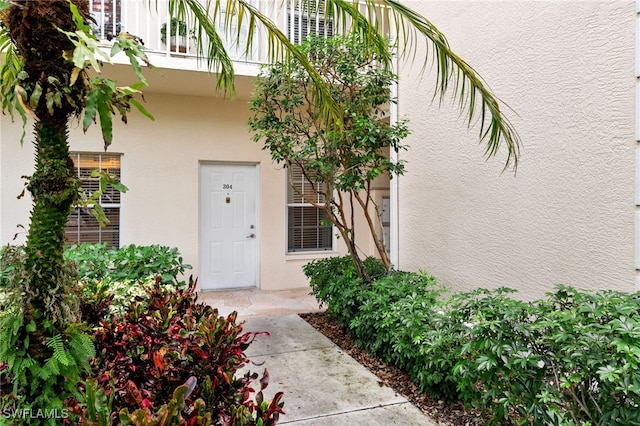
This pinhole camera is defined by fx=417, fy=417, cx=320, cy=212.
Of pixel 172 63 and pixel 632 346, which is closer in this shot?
pixel 632 346

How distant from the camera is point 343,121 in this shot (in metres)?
4.46

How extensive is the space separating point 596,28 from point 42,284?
156 inches

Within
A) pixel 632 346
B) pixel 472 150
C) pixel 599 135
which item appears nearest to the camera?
pixel 632 346

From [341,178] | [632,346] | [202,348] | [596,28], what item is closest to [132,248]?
A: [341,178]

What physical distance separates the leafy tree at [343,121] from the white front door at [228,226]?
7.77 ft

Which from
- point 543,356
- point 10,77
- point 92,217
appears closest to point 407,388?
point 543,356

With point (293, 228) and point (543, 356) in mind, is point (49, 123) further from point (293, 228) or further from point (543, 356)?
point (293, 228)

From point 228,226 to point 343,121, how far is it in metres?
3.51

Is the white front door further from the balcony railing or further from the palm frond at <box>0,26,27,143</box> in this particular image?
the palm frond at <box>0,26,27,143</box>

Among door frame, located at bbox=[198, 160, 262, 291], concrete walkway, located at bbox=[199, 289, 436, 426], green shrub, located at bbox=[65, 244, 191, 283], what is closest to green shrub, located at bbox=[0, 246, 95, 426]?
concrete walkway, located at bbox=[199, 289, 436, 426]

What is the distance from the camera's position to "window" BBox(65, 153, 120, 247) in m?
6.29

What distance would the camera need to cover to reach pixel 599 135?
304cm

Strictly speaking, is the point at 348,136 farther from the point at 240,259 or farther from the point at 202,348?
the point at 240,259

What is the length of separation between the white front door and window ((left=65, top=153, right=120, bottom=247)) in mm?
1306
